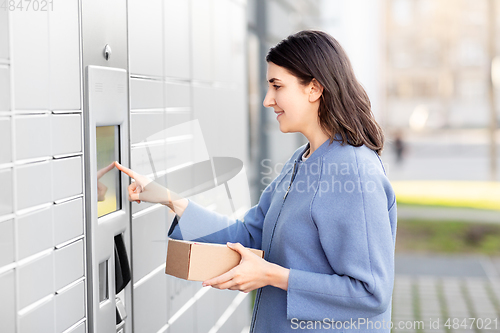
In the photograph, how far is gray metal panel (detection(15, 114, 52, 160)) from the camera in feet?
3.51

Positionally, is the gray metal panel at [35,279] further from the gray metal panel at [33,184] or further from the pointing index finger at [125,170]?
the pointing index finger at [125,170]

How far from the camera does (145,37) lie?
1644mm

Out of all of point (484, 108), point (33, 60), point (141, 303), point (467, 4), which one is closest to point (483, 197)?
point (484, 108)

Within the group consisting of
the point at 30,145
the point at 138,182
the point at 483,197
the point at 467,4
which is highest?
the point at 467,4

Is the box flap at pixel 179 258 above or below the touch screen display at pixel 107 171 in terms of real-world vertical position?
below

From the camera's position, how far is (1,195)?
3.34 feet

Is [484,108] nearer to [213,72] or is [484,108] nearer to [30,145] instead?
[213,72]

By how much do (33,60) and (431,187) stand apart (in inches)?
416

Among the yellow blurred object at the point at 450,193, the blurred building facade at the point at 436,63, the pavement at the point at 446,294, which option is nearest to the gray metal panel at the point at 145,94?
the pavement at the point at 446,294

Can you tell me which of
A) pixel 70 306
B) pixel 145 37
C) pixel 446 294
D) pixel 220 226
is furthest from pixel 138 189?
pixel 446 294

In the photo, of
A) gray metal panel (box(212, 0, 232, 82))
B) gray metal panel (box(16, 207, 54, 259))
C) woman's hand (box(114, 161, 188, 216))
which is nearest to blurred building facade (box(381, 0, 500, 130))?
gray metal panel (box(212, 0, 232, 82))

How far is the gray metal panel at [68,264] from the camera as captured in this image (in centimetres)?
123

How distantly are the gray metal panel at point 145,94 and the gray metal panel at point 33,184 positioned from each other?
0.44 m

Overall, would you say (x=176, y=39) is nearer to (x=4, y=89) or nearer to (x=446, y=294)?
(x=4, y=89)
